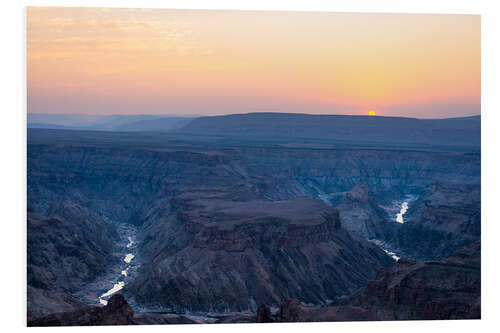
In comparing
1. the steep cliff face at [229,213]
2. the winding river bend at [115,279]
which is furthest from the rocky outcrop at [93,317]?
the steep cliff face at [229,213]

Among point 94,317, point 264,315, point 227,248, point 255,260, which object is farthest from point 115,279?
point 94,317

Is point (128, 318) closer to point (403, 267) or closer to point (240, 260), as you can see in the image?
point (403, 267)

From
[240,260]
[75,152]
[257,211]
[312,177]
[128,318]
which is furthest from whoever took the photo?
[312,177]

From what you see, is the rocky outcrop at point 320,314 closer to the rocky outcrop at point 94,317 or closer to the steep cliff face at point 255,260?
the rocky outcrop at point 94,317

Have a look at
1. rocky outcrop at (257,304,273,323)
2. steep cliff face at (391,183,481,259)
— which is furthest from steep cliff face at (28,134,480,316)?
rocky outcrop at (257,304,273,323)

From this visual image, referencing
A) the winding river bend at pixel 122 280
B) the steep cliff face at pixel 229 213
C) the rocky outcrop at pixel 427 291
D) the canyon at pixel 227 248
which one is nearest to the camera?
the rocky outcrop at pixel 427 291

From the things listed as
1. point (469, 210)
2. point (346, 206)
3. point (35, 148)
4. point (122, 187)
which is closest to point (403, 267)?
point (469, 210)

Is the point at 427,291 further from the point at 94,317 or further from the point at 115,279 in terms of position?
the point at 115,279
